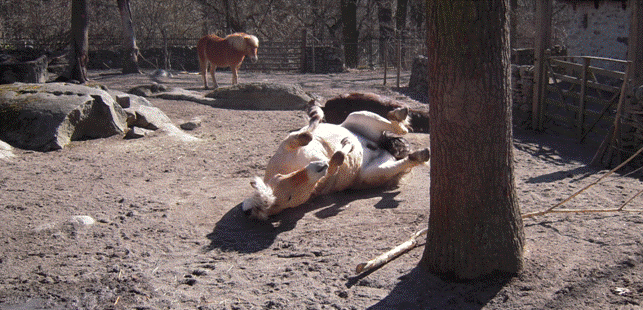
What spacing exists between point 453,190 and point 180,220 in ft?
8.25

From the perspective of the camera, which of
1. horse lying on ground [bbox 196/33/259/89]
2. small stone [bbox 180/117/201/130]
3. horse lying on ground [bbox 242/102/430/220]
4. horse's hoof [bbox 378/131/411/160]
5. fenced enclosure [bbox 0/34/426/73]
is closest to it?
horse lying on ground [bbox 242/102/430/220]

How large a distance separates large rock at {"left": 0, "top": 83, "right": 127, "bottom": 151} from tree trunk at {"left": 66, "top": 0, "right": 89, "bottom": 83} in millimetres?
4167

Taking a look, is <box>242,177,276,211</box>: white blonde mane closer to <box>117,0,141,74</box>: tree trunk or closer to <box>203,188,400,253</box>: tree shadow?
<box>203,188,400,253</box>: tree shadow

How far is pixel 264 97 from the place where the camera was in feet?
34.9

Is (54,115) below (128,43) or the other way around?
below

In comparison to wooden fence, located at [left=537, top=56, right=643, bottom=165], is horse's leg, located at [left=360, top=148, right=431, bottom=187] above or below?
below

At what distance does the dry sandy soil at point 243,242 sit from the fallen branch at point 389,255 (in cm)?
5

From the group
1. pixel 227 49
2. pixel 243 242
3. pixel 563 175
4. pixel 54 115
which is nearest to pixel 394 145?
pixel 563 175

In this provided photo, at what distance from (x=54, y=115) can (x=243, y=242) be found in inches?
164

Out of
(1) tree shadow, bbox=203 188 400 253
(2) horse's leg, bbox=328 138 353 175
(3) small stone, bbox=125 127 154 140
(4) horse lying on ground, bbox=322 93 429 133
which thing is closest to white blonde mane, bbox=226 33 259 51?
(4) horse lying on ground, bbox=322 93 429 133

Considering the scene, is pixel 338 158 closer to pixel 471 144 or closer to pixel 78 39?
pixel 471 144

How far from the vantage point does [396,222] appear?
14.1ft

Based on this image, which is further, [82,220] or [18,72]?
[18,72]

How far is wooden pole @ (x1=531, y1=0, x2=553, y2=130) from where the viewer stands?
8688 millimetres
